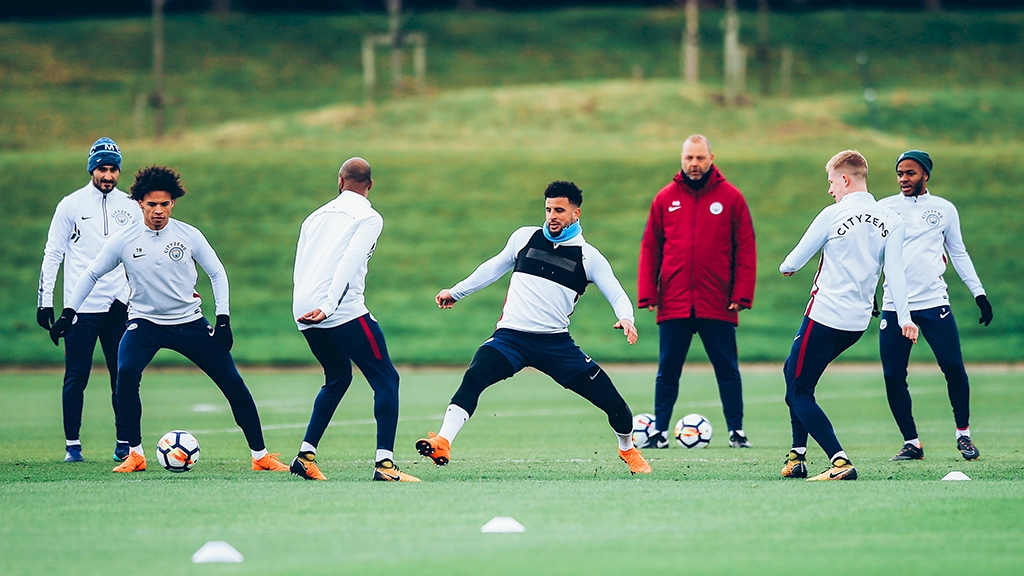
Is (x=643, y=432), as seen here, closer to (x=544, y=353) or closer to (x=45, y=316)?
(x=544, y=353)

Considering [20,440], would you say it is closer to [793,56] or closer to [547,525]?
[547,525]

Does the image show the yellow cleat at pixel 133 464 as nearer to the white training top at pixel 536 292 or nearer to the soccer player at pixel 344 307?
the soccer player at pixel 344 307

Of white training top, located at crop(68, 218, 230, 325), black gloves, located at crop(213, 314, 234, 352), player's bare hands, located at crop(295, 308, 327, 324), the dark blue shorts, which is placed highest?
white training top, located at crop(68, 218, 230, 325)

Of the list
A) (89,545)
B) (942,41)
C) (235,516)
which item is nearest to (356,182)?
(235,516)

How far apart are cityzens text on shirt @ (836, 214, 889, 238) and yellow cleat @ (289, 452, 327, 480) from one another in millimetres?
3693

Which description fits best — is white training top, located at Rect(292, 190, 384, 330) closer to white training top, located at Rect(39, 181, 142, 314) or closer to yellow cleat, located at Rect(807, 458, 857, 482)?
white training top, located at Rect(39, 181, 142, 314)

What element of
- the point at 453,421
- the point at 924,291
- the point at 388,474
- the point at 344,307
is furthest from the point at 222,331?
the point at 924,291

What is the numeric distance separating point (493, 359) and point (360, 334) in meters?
0.89

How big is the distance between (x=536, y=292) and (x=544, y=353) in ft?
1.34

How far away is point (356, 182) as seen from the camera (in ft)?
30.7

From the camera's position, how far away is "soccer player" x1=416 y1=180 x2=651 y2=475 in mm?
9336

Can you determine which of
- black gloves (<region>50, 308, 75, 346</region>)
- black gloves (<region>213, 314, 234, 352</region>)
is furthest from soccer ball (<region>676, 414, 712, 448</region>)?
black gloves (<region>50, 308, 75, 346</region>)

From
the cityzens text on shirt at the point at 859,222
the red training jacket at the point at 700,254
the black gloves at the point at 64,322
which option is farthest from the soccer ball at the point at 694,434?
the black gloves at the point at 64,322

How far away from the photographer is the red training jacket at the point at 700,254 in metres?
11.8
